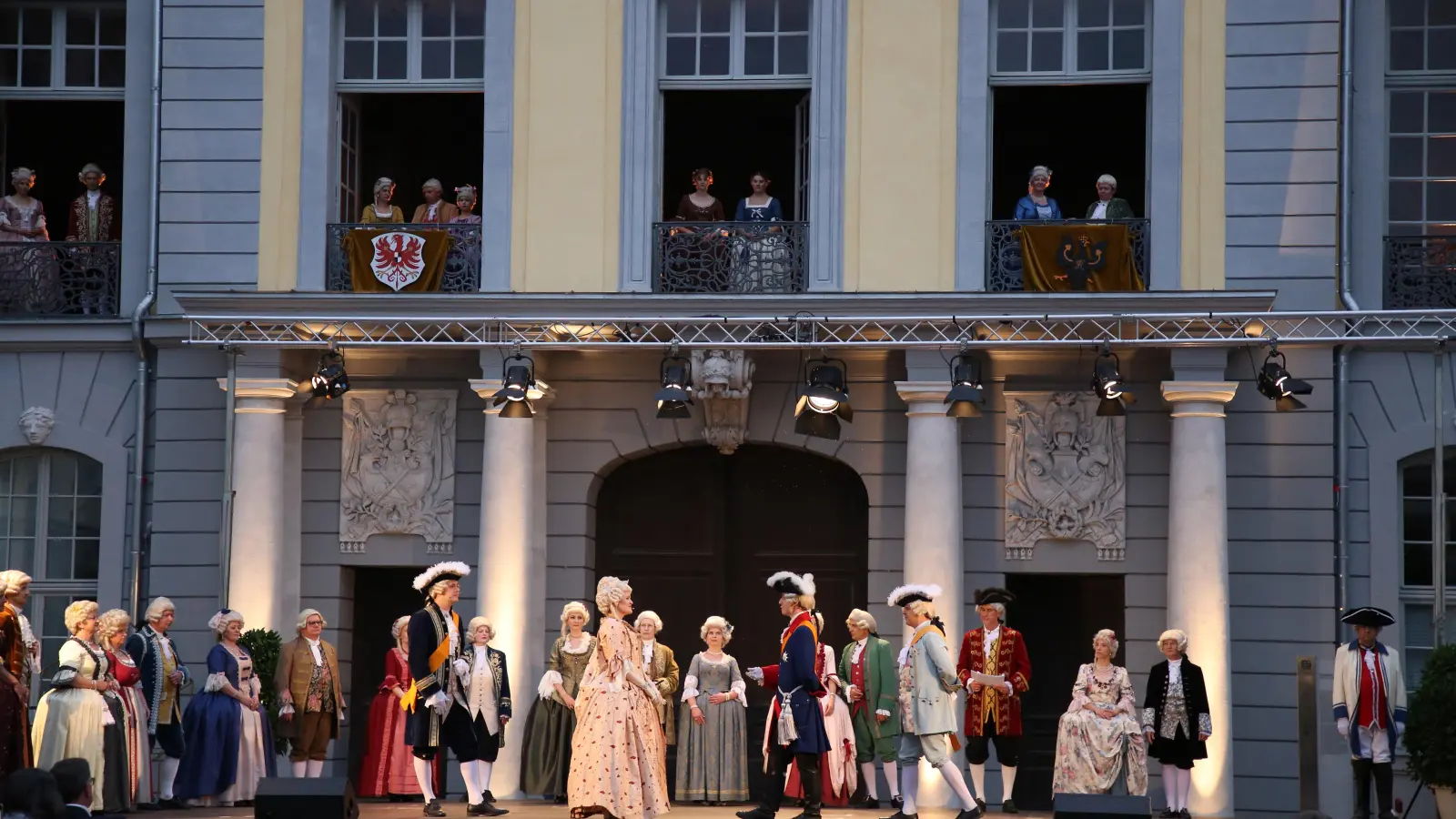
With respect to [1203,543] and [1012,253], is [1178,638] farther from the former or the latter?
[1012,253]

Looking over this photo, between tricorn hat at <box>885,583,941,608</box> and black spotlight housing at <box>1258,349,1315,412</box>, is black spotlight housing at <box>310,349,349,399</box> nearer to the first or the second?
tricorn hat at <box>885,583,941,608</box>

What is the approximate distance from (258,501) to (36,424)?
2279 mm

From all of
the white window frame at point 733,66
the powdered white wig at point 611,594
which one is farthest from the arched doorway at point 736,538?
the powdered white wig at point 611,594

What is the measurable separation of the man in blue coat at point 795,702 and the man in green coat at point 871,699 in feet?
4.67

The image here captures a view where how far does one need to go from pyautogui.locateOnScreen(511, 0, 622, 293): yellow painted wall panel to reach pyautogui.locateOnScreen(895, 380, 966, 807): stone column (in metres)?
2.84

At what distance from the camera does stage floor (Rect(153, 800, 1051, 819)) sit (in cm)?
1641

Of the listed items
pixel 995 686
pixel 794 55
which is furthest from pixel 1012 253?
pixel 995 686

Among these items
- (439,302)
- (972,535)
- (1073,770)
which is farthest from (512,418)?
(1073,770)

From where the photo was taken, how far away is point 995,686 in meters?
16.8

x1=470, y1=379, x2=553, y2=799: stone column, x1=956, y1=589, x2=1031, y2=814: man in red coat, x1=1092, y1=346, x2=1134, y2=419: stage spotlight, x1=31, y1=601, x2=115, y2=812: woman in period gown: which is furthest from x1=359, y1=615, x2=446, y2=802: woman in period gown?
x1=1092, y1=346, x2=1134, y2=419: stage spotlight

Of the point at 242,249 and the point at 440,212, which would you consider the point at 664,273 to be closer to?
the point at 440,212

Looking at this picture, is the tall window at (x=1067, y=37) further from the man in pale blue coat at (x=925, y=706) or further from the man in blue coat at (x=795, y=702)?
the man in blue coat at (x=795, y=702)

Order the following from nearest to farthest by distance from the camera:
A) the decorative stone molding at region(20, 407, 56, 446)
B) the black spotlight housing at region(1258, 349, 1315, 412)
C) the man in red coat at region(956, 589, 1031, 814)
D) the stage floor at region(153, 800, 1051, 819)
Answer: the stage floor at region(153, 800, 1051, 819), the man in red coat at region(956, 589, 1031, 814), the black spotlight housing at region(1258, 349, 1315, 412), the decorative stone molding at region(20, 407, 56, 446)

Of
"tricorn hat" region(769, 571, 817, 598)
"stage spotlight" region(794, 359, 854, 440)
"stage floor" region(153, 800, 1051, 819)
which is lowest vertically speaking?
"stage floor" region(153, 800, 1051, 819)
